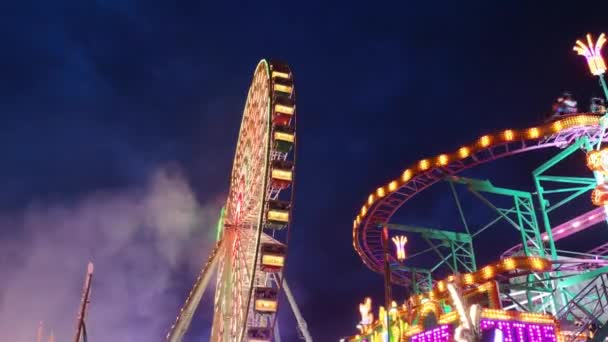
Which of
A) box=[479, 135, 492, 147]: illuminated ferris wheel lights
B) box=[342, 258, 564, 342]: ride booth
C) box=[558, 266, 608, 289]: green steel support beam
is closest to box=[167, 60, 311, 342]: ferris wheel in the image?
box=[342, 258, 564, 342]: ride booth

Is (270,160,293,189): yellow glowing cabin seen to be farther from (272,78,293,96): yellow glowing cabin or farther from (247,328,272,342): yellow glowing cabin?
(247,328,272,342): yellow glowing cabin

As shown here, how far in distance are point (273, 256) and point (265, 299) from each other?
75.7 inches

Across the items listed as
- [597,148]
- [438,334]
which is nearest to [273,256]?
[438,334]

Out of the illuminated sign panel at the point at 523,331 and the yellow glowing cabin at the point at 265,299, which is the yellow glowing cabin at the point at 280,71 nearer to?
the yellow glowing cabin at the point at 265,299

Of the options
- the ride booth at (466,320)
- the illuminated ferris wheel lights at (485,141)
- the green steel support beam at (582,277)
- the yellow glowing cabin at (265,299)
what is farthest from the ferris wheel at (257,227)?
the green steel support beam at (582,277)

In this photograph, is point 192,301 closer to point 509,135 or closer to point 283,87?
point 283,87

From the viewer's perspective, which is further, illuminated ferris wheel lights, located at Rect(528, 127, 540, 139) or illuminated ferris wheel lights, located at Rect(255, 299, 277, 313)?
illuminated ferris wheel lights, located at Rect(528, 127, 540, 139)

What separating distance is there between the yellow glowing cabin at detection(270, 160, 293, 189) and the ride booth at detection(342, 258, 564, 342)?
8.27 metres

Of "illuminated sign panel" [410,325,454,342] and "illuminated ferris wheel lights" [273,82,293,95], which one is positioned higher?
"illuminated ferris wheel lights" [273,82,293,95]

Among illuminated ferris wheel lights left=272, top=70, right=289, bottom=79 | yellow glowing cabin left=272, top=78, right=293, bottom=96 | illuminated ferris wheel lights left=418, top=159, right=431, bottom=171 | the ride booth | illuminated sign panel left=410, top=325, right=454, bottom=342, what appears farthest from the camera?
illuminated ferris wheel lights left=418, top=159, right=431, bottom=171

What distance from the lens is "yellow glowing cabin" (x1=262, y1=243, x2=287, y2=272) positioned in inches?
1013

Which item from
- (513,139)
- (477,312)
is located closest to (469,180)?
(513,139)

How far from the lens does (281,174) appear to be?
85.5 feet

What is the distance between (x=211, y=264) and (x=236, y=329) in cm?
558
